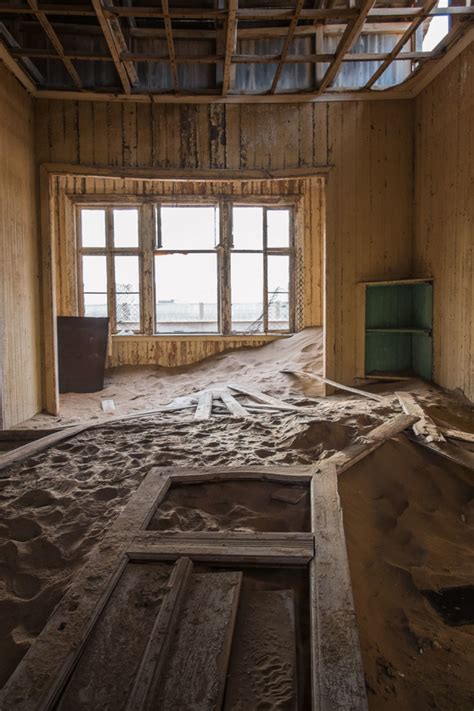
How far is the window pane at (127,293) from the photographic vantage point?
29.1 feet

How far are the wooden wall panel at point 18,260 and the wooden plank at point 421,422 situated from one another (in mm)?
3900

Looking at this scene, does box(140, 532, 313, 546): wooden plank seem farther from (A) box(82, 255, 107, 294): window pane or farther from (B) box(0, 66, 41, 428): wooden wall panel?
(A) box(82, 255, 107, 294): window pane

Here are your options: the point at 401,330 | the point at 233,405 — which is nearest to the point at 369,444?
the point at 233,405

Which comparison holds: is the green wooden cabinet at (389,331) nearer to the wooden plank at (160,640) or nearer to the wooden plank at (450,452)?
the wooden plank at (450,452)

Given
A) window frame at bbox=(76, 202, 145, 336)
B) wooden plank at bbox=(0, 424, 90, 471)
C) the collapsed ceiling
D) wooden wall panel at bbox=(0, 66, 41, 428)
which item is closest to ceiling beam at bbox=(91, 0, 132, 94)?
the collapsed ceiling

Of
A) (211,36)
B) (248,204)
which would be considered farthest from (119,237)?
(211,36)

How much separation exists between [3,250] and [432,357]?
472 cm

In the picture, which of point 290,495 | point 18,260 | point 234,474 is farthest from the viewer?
point 18,260

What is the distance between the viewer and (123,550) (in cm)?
207

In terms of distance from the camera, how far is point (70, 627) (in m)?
1.59

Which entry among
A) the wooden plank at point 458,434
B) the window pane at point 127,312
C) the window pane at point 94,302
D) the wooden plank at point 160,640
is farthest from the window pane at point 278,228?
the wooden plank at point 160,640

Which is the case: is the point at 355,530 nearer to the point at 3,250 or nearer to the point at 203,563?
the point at 203,563

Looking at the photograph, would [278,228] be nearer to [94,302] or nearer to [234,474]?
[94,302]

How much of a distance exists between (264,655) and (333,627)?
0.25 meters
